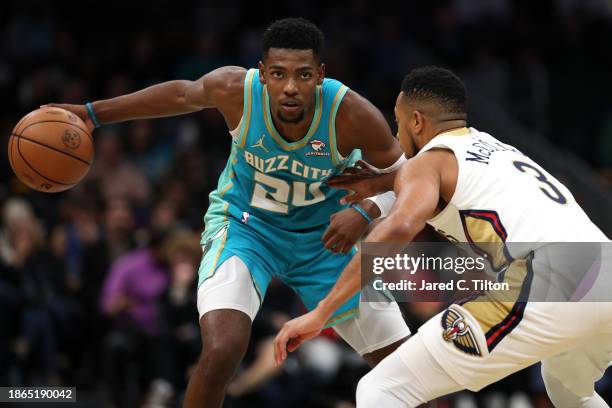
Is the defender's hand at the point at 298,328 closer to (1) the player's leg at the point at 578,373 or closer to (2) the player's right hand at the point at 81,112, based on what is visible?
(1) the player's leg at the point at 578,373

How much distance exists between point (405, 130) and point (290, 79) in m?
0.82

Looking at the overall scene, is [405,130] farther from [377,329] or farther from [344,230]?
[377,329]

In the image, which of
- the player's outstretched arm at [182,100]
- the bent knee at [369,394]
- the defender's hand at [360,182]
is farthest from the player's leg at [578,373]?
the player's outstretched arm at [182,100]

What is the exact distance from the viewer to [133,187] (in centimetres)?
1133

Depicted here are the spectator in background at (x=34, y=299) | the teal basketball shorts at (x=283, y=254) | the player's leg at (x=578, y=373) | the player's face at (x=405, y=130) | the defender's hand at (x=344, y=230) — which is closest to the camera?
the player's leg at (x=578, y=373)

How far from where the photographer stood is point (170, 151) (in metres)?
12.0

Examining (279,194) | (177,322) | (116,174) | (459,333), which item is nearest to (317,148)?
(279,194)

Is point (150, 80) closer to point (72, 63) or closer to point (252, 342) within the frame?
point (72, 63)

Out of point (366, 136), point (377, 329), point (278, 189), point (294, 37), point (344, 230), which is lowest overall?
point (377, 329)

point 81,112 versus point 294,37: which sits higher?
point 294,37

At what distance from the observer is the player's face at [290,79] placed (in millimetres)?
5539

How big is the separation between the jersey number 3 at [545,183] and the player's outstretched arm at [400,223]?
0.39 m

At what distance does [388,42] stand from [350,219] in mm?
8463

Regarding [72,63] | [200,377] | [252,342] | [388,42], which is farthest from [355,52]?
[200,377]
